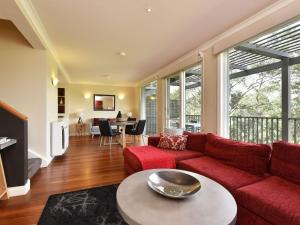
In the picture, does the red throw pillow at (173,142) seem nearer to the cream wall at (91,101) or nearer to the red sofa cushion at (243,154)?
the red sofa cushion at (243,154)

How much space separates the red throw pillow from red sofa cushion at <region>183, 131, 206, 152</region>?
3.7 inches

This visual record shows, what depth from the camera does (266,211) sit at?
1.32 meters

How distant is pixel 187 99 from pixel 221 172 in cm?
263

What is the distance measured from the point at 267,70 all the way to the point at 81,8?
9.35 feet

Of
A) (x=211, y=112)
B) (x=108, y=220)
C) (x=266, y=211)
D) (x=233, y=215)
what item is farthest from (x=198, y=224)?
(x=211, y=112)

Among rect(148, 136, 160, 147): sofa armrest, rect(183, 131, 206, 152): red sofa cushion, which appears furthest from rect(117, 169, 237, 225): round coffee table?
rect(148, 136, 160, 147): sofa armrest

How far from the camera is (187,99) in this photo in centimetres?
438

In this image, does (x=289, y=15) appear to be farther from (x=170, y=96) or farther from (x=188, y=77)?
(x=170, y=96)

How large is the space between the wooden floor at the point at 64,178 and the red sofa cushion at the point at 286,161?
6.90ft

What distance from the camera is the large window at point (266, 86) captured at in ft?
7.80

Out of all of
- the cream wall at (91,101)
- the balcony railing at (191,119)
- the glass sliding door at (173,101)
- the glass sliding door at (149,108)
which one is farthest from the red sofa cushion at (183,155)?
the cream wall at (91,101)

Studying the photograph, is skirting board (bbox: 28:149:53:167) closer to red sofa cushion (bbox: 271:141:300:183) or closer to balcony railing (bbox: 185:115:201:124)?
balcony railing (bbox: 185:115:201:124)

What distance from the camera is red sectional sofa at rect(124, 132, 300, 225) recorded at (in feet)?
4.37

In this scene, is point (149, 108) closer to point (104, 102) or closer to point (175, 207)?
point (104, 102)
